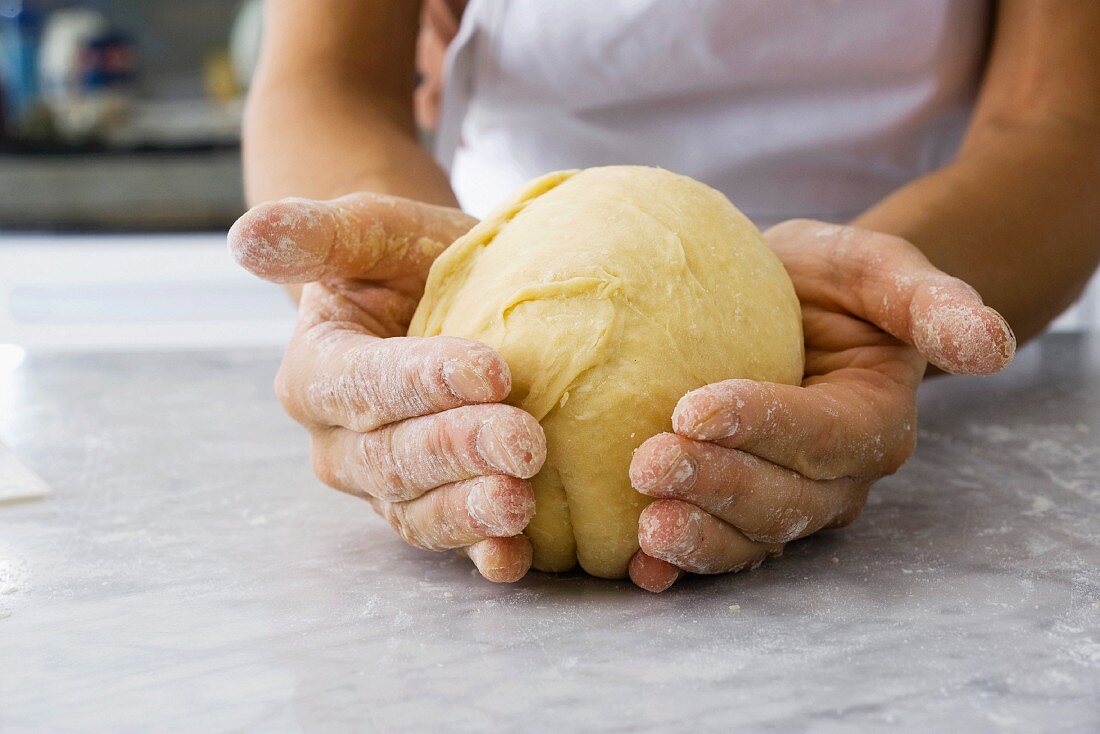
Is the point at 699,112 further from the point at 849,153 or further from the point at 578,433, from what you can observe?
the point at 578,433

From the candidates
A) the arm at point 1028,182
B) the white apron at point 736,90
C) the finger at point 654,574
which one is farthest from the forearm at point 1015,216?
A: the finger at point 654,574

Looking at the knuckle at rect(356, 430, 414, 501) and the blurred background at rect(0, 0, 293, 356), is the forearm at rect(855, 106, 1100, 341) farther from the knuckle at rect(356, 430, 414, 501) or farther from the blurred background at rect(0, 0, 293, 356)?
the blurred background at rect(0, 0, 293, 356)

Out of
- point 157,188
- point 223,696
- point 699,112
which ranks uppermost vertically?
point 699,112

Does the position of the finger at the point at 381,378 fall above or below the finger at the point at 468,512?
above

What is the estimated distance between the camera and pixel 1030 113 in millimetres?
1517

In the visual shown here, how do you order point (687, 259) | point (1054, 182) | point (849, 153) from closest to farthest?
point (687, 259) < point (1054, 182) < point (849, 153)

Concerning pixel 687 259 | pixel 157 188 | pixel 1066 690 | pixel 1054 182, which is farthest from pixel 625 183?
pixel 157 188

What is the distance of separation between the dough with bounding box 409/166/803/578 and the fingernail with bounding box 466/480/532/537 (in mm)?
80

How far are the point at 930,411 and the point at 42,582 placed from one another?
1.11 meters

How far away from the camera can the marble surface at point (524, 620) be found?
72 centimetres

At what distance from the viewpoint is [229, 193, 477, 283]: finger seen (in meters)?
0.93

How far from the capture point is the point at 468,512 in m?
0.86

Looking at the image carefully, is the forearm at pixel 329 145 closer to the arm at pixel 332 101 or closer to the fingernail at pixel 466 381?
the arm at pixel 332 101

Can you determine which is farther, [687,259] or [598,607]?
[687,259]
